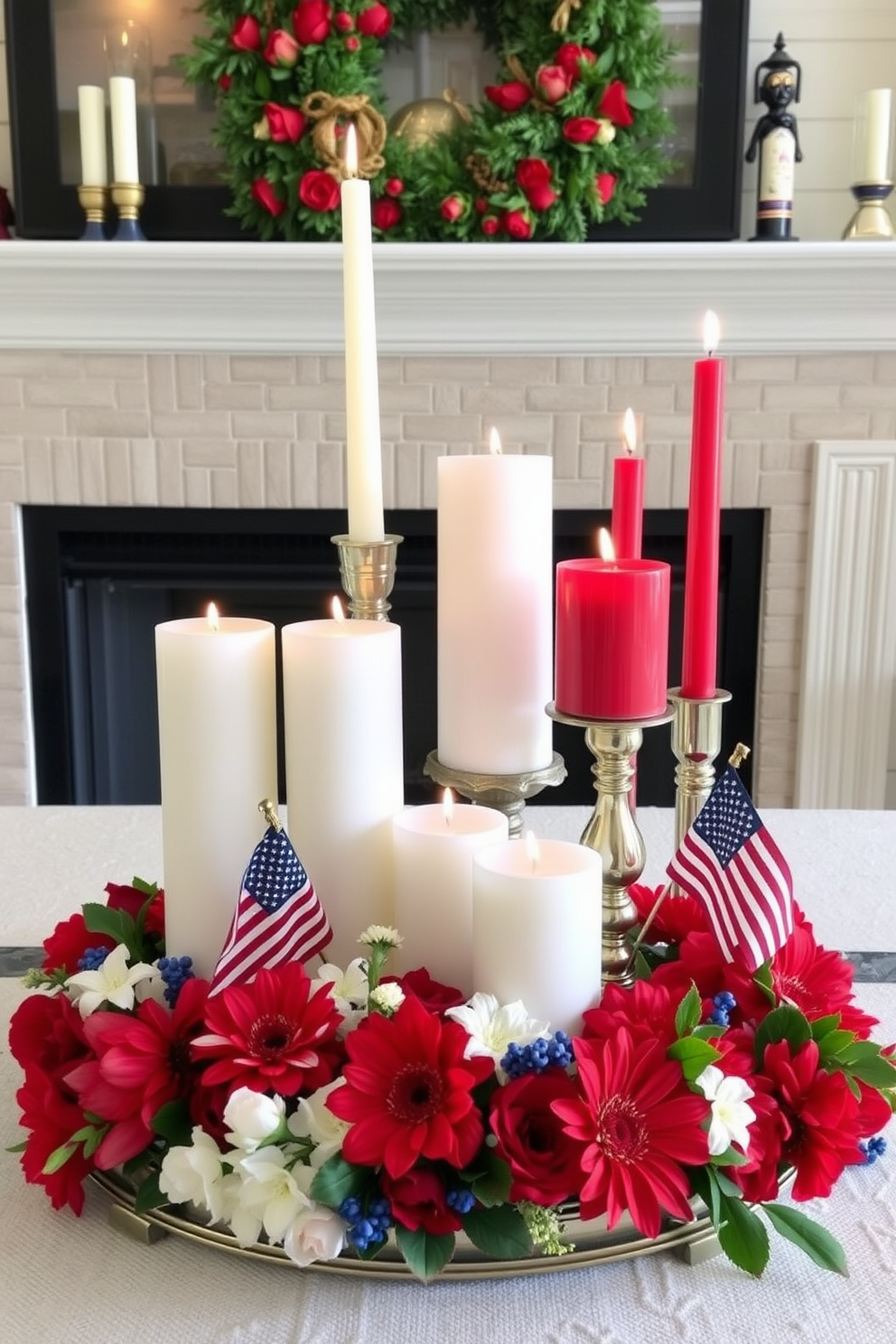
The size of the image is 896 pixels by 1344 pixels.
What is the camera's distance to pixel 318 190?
186 centimetres

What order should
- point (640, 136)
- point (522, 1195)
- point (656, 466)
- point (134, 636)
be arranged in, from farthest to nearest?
point (134, 636) < point (656, 466) < point (640, 136) < point (522, 1195)

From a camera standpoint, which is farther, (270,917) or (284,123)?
(284,123)

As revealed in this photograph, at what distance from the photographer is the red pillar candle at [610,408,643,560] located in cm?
66

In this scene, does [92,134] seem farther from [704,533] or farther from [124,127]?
[704,533]

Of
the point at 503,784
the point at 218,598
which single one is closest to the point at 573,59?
the point at 218,598

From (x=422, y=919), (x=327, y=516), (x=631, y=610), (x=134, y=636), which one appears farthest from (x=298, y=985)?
(x=134, y=636)

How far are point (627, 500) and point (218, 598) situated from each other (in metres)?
1.68

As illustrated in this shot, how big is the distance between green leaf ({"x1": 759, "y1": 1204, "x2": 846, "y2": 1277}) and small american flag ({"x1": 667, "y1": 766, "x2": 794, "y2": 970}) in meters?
0.12

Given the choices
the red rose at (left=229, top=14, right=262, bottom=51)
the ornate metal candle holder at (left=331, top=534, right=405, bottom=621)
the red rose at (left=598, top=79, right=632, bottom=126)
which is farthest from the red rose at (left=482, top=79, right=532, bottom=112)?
the ornate metal candle holder at (left=331, top=534, right=405, bottom=621)

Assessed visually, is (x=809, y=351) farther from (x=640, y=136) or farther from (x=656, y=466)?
(x=640, y=136)

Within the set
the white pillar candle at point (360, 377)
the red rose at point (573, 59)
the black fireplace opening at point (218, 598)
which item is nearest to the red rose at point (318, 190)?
the red rose at point (573, 59)

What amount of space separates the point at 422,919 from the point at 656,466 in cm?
163

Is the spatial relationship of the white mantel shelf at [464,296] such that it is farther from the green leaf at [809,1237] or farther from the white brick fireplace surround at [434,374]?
the green leaf at [809,1237]

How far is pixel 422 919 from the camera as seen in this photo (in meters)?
0.58
